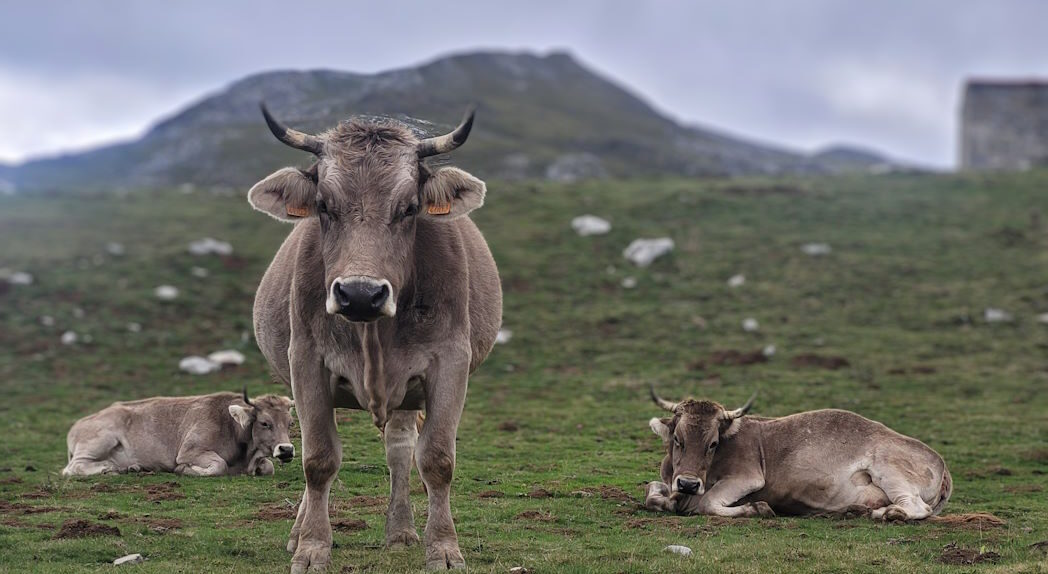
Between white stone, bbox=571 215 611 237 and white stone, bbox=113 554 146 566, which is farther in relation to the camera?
white stone, bbox=571 215 611 237

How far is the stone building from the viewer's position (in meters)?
84.6

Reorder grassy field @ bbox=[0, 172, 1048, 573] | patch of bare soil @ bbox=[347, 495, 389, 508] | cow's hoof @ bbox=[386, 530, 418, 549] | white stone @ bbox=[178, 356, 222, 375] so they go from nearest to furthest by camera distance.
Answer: cow's hoof @ bbox=[386, 530, 418, 549] → grassy field @ bbox=[0, 172, 1048, 573] → patch of bare soil @ bbox=[347, 495, 389, 508] → white stone @ bbox=[178, 356, 222, 375]

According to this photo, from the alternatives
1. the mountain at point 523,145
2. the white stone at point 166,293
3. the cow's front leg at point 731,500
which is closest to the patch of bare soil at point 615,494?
the cow's front leg at point 731,500

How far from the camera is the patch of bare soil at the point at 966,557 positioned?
10.7 metres

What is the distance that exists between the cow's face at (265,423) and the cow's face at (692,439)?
534 centimetres

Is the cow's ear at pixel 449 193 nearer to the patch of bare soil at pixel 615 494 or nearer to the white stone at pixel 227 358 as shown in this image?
the patch of bare soil at pixel 615 494

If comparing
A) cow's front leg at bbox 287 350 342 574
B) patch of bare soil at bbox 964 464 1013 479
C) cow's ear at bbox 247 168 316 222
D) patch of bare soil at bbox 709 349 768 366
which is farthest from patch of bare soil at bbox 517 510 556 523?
patch of bare soil at bbox 709 349 768 366

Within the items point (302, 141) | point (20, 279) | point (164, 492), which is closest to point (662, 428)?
point (302, 141)

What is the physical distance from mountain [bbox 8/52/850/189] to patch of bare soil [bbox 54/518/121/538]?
4014 cm

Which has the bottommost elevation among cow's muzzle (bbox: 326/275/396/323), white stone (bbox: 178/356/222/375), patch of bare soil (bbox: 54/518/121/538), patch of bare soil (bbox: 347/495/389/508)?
white stone (bbox: 178/356/222/375)

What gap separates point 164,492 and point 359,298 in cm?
709

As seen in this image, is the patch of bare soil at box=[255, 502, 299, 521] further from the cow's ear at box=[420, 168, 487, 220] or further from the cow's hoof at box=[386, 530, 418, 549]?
the cow's ear at box=[420, 168, 487, 220]

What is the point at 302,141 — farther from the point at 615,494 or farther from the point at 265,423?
the point at 265,423

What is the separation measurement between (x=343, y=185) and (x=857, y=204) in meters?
39.7
